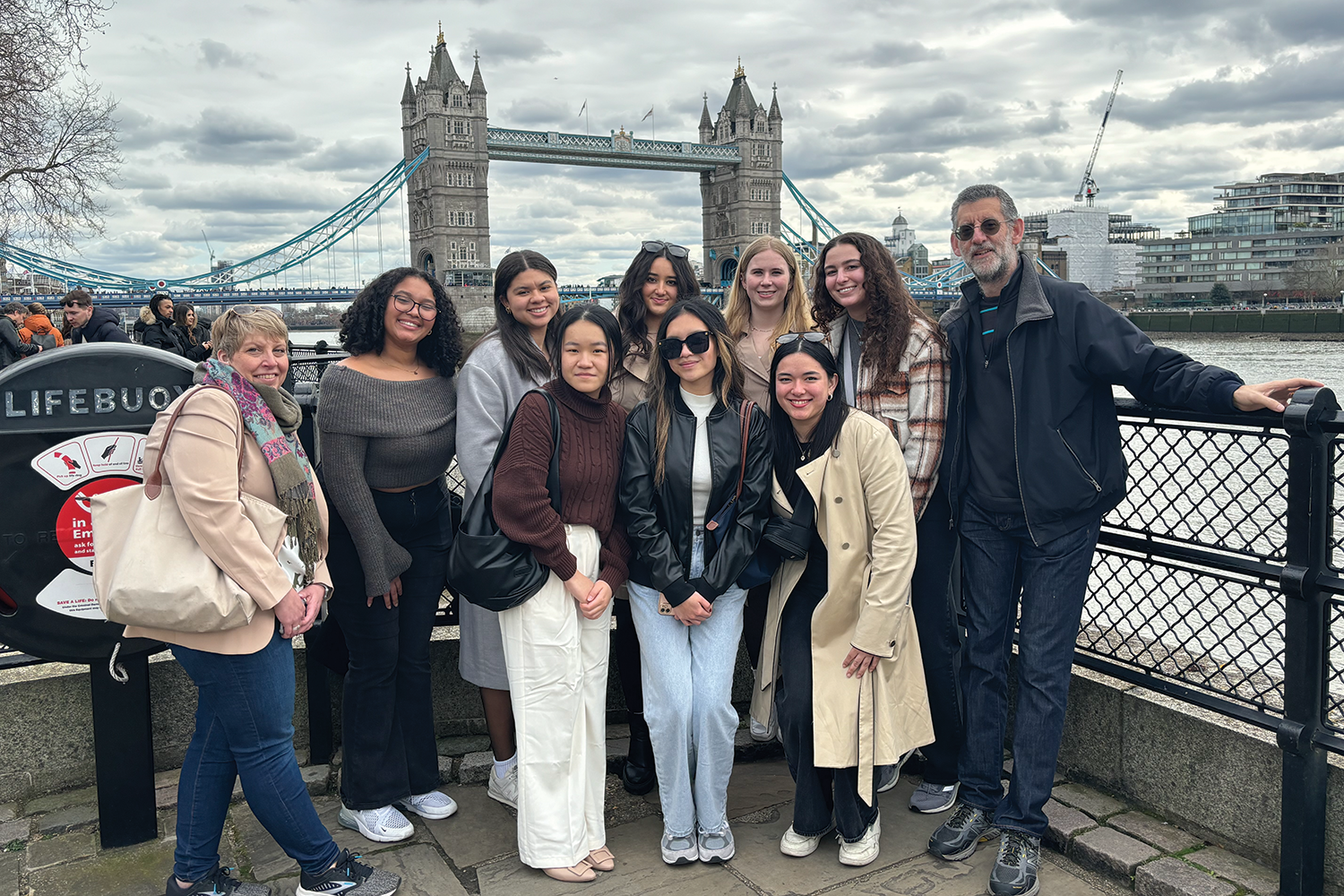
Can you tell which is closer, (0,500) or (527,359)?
(0,500)

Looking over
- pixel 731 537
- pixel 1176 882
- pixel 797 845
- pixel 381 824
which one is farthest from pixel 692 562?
pixel 1176 882

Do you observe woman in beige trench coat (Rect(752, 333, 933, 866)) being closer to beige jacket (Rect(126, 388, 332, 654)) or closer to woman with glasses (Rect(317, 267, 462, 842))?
woman with glasses (Rect(317, 267, 462, 842))

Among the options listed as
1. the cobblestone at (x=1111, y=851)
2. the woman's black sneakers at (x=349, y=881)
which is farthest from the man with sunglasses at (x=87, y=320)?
the cobblestone at (x=1111, y=851)

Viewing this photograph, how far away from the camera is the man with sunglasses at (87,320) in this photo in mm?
7586

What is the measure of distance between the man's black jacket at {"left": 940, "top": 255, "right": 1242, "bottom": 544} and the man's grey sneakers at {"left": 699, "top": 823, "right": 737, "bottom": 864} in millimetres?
1087

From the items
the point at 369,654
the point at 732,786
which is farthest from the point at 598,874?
the point at 369,654

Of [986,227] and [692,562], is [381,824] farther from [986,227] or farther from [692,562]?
[986,227]

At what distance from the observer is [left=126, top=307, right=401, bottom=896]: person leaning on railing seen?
208 centimetres

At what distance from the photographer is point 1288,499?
2256mm

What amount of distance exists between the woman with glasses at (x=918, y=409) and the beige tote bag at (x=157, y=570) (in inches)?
63.0

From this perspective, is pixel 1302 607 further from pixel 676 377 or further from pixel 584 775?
pixel 584 775

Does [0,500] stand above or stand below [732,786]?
above

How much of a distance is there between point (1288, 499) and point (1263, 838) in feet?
2.68

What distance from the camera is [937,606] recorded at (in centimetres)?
269
